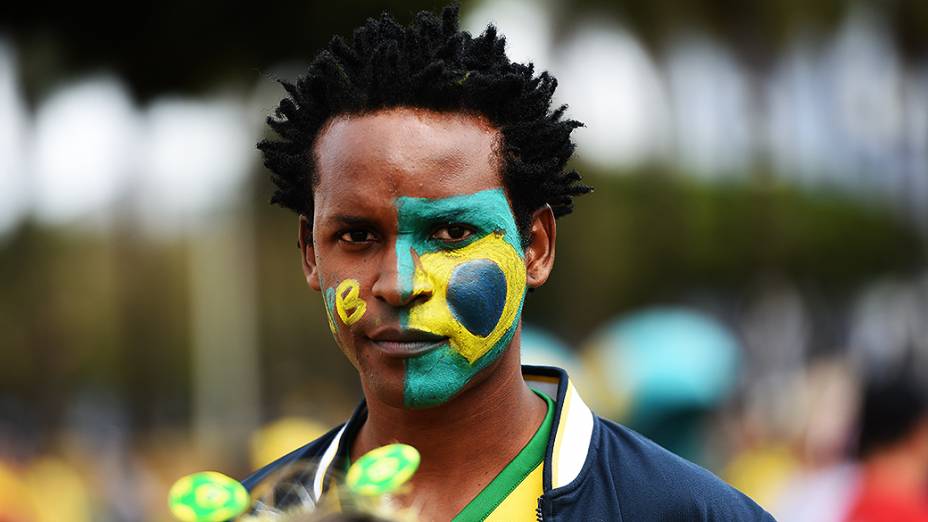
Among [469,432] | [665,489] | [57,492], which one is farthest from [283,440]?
[665,489]

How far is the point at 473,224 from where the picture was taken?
9.78ft

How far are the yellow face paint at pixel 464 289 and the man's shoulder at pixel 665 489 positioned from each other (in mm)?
346

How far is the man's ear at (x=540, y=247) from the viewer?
10.4 feet

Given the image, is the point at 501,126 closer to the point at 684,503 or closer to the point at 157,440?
the point at 684,503

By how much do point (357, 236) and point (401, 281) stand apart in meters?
0.17

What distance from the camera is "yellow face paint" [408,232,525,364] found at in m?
2.92

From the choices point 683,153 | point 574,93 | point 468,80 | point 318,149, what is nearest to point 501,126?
point 468,80

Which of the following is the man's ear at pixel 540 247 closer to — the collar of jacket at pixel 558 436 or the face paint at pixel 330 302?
the collar of jacket at pixel 558 436

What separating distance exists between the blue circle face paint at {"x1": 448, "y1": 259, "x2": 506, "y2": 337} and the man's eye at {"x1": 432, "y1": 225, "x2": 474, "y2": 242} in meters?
0.06

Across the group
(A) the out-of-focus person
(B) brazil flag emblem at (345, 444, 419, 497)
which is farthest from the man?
(A) the out-of-focus person

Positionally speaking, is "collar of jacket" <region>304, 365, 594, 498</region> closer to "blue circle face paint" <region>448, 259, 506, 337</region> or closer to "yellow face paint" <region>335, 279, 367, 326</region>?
"blue circle face paint" <region>448, 259, 506, 337</region>

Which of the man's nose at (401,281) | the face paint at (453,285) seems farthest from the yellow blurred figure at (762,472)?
the man's nose at (401,281)

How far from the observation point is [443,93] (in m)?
3.01

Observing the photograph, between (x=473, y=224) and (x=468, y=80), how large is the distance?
0.30m
